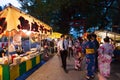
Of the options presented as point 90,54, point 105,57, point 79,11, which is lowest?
point 105,57

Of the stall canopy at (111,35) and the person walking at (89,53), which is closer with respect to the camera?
the person walking at (89,53)


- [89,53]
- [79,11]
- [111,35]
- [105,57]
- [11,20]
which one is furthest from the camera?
[79,11]

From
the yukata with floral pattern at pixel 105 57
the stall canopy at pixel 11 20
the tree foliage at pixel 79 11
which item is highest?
the tree foliage at pixel 79 11

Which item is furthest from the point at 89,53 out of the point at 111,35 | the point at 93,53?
the point at 111,35

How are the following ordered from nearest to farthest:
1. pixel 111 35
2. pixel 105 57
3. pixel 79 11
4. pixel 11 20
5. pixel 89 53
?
1. pixel 11 20
2. pixel 105 57
3. pixel 89 53
4. pixel 111 35
5. pixel 79 11

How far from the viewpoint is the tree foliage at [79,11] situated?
93.4 ft

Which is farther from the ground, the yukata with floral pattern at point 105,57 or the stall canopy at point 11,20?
the stall canopy at point 11,20

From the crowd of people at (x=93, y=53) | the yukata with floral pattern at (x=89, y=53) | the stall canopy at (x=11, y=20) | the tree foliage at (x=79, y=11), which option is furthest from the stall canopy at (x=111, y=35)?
the stall canopy at (x=11, y=20)

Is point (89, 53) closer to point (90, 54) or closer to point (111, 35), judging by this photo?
point (90, 54)

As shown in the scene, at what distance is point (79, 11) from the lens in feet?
120

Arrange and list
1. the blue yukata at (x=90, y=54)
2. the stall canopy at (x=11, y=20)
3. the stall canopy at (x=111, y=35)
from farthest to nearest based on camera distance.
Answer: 1. the stall canopy at (x=111, y=35)
2. the blue yukata at (x=90, y=54)
3. the stall canopy at (x=11, y=20)

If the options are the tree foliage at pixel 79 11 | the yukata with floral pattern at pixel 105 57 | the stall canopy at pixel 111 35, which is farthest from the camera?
the tree foliage at pixel 79 11

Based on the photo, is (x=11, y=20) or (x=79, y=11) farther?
(x=79, y=11)

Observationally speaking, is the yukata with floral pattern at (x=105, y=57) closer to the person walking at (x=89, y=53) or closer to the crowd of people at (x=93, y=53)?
the crowd of people at (x=93, y=53)
